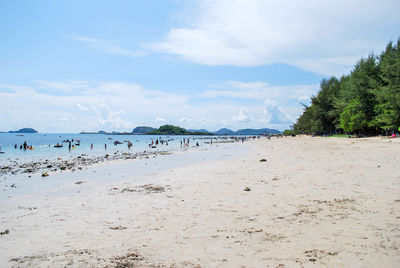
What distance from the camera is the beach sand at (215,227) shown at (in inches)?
210

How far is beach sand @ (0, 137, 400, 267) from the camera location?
17.5 ft

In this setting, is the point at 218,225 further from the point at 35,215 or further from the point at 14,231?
Result: the point at 35,215

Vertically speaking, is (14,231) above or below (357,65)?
below

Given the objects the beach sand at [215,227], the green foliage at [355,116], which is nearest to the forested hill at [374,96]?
the green foliage at [355,116]

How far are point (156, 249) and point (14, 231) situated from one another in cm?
477

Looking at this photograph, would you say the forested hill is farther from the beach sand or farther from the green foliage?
the beach sand

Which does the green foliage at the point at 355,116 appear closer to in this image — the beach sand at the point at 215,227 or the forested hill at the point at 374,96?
the forested hill at the point at 374,96

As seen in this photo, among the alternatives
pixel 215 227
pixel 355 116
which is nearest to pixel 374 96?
pixel 355 116

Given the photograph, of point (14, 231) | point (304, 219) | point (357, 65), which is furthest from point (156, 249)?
point (357, 65)

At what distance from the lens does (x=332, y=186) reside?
11375mm

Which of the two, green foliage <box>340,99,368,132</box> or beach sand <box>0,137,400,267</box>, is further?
green foliage <box>340,99,368,132</box>

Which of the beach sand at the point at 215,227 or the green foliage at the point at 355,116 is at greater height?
the green foliage at the point at 355,116

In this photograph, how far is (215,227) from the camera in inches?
283

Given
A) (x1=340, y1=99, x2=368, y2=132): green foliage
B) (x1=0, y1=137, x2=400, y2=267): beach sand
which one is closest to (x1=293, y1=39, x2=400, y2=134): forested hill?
(x1=340, y1=99, x2=368, y2=132): green foliage
